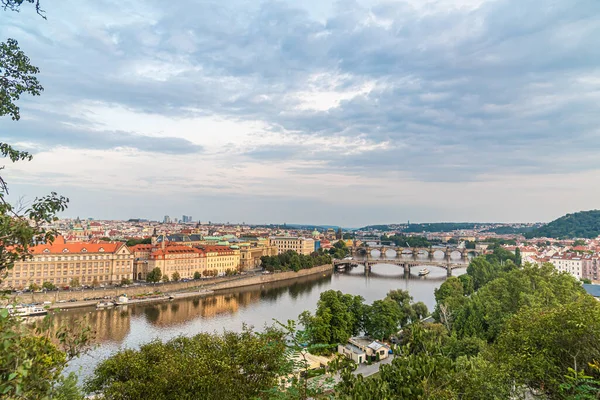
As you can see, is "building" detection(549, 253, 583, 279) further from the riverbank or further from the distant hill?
the distant hill

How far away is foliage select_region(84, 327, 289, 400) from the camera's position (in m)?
8.92

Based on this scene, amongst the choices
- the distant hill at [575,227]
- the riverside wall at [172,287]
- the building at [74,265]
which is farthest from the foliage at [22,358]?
the distant hill at [575,227]

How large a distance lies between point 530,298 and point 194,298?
27.7 metres

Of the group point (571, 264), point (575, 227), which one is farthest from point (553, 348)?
point (575, 227)

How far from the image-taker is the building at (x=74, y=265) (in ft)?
103

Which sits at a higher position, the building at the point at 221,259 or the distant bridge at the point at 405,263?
the building at the point at 221,259

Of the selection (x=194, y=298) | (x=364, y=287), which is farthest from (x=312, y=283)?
(x=194, y=298)

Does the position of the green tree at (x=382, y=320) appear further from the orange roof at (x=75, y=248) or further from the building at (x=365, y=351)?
the orange roof at (x=75, y=248)

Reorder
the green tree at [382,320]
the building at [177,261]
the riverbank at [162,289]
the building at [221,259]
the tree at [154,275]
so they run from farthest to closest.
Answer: the building at [221,259]
the building at [177,261]
the tree at [154,275]
the riverbank at [162,289]
the green tree at [382,320]

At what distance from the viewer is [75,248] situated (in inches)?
1364

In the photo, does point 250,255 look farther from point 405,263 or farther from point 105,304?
point 105,304

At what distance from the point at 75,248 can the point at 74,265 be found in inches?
63.2

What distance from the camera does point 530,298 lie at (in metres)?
15.6

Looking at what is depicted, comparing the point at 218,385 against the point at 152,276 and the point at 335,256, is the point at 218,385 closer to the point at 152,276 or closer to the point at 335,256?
the point at 152,276
